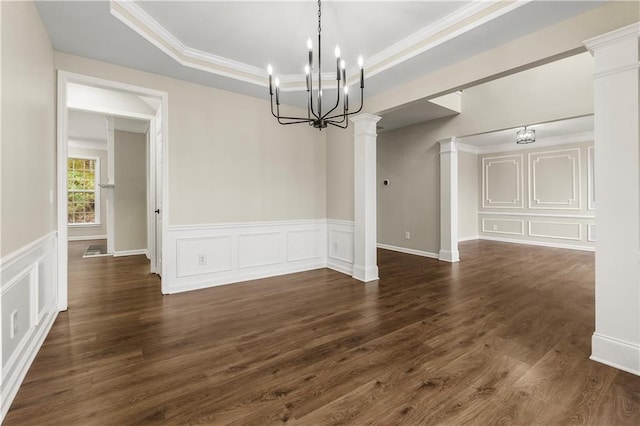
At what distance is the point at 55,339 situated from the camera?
228cm

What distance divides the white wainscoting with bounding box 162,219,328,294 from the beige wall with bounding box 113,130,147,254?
3288 mm

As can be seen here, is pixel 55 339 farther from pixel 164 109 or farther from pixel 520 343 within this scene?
pixel 520 343

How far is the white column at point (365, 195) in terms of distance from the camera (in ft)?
13.1

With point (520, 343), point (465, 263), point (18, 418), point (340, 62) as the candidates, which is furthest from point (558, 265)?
point (18, 418)

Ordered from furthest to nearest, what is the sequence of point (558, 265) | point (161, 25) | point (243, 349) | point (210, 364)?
point (558, 265) < point (161, 25) < point (243, 349) < point (210, 364)

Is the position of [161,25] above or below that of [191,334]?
above

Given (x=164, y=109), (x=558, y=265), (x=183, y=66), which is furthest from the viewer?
(x=558, y=265)

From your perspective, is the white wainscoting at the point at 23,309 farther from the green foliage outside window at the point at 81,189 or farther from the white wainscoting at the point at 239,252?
the green foliage outside window at the point at 81,189

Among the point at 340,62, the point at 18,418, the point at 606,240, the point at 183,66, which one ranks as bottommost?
the point at 18,418

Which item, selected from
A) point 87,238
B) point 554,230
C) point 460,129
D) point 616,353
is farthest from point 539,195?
point 87,238

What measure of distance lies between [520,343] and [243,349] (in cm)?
213

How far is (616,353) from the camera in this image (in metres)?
1.91

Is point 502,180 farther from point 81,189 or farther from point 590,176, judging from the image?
point 81,189

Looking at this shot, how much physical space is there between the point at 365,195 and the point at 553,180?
18.9 ft
